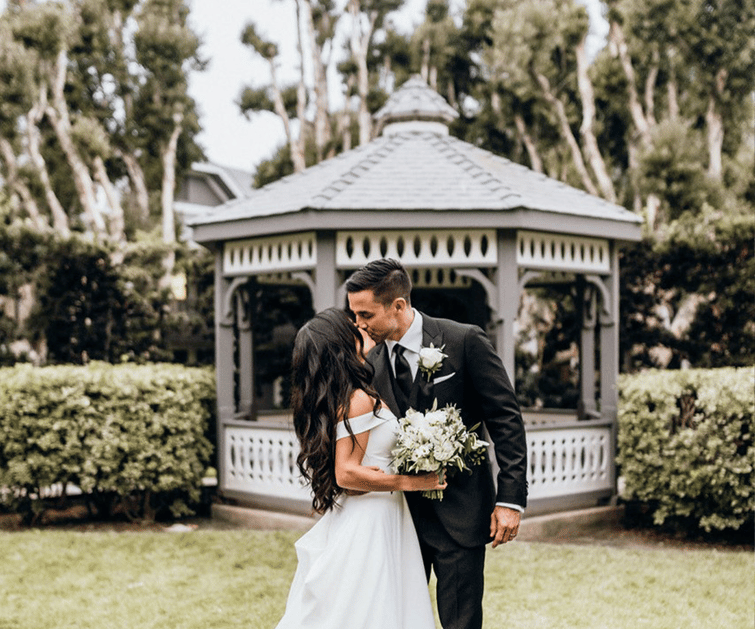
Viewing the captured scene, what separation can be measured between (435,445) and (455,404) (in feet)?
1.06

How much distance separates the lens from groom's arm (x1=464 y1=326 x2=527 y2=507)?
313 centimetres

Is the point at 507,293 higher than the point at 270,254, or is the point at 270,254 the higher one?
the point at 270,254

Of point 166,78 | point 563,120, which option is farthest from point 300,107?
point 563,120

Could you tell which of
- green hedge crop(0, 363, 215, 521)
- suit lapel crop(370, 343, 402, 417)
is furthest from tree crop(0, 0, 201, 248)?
suit lapel crop(370, 343, 402, 417)

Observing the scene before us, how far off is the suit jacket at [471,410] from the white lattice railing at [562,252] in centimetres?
499

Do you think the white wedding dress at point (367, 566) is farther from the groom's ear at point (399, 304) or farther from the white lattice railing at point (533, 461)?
the white lattice railing at point (533, 461)

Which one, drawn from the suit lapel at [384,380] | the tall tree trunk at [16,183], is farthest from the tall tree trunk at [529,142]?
the suit lapel at [384,380]

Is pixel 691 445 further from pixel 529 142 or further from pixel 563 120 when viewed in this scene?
pixel 529 142

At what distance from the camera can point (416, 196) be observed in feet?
26.6

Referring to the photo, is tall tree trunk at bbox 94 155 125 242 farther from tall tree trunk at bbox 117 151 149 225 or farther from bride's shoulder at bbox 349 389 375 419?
bride's shoulder at bbox 349 389 375 419

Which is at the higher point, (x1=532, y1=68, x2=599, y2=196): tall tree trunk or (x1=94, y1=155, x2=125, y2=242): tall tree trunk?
(x1=532, y1=68, x2=599, y2=196): tall tree trunk

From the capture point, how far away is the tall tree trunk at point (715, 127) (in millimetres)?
18094

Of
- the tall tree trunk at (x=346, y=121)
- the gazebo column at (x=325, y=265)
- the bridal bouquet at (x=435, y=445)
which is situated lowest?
the bridal bouquet at (x=435, y=445)

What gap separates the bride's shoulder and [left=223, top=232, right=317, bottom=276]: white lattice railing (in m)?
5.15
